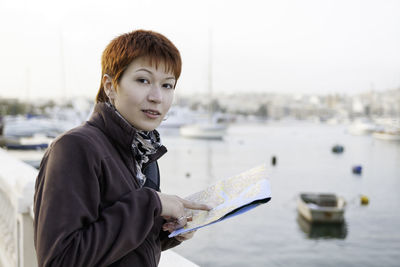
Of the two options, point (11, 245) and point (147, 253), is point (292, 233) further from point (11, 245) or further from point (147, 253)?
point (147, 253)

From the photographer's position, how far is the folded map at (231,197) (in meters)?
0.98

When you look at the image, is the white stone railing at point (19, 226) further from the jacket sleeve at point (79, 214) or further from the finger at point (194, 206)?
the jacket sleeve at point (79, 214)

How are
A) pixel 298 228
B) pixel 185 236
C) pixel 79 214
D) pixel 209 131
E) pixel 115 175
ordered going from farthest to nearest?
1. pixel 209 131
2. pixel 298 228
3. pixel 185 236
4. pixel 115 175
5. pixel 79 214

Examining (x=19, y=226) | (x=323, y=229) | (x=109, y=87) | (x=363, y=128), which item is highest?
(x=109, y=87)

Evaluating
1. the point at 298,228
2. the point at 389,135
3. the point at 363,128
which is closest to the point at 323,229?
the point at 298,228

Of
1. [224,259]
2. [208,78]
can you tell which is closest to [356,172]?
[224,259]

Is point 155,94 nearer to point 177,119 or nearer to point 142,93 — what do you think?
point 142,93

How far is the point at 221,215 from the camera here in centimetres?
98

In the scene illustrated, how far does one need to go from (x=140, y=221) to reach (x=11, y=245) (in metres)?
2.01

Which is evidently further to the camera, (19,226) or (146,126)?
(19,226)

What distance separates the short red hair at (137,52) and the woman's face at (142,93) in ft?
0.04

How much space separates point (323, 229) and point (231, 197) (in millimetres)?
13581

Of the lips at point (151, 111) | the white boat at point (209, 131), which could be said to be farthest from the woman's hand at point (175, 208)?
the white boat at point (209, 131)

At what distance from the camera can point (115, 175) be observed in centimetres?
99
